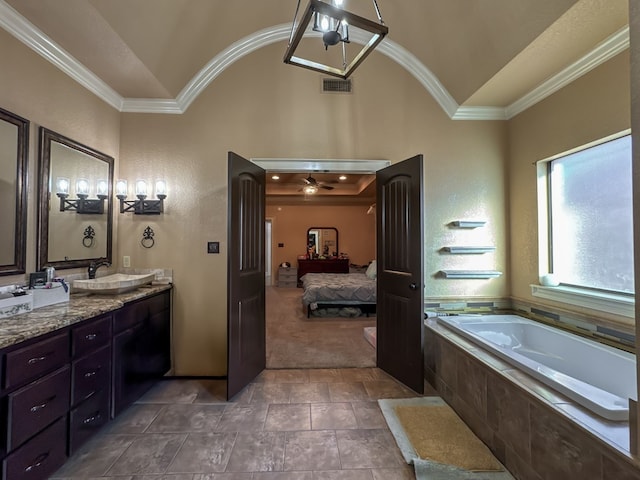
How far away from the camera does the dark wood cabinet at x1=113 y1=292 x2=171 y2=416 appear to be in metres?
2.11

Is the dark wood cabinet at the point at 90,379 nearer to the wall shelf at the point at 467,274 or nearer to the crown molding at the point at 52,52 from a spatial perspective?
the crown molding at the point at 52,52

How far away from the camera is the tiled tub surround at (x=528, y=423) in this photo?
1202mm

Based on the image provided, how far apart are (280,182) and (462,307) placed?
563cm

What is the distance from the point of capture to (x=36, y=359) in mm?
1475

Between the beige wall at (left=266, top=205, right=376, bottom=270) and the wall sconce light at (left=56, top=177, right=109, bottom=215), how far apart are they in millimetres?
6607

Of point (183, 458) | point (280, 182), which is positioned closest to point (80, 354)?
point (183, 458)

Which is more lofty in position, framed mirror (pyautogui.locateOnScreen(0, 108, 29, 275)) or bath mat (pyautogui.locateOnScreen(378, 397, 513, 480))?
framed mirror (pyautogui.locateOnScreen(0, 108, 29, 275))

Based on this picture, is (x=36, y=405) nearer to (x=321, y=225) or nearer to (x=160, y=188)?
(x=160, y=188)

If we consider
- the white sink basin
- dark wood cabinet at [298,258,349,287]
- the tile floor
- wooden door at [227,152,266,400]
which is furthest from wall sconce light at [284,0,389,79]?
dark wood cabinet at [298,258,349,287]

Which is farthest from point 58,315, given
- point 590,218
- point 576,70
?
point 576,70

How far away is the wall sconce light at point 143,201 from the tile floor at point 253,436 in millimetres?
1676

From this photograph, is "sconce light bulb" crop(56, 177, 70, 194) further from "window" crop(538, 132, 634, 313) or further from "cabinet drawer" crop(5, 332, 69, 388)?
"window" crop(538, 132, 634, 313)

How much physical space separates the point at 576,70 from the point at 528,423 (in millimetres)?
2578

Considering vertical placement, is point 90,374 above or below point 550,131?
below
